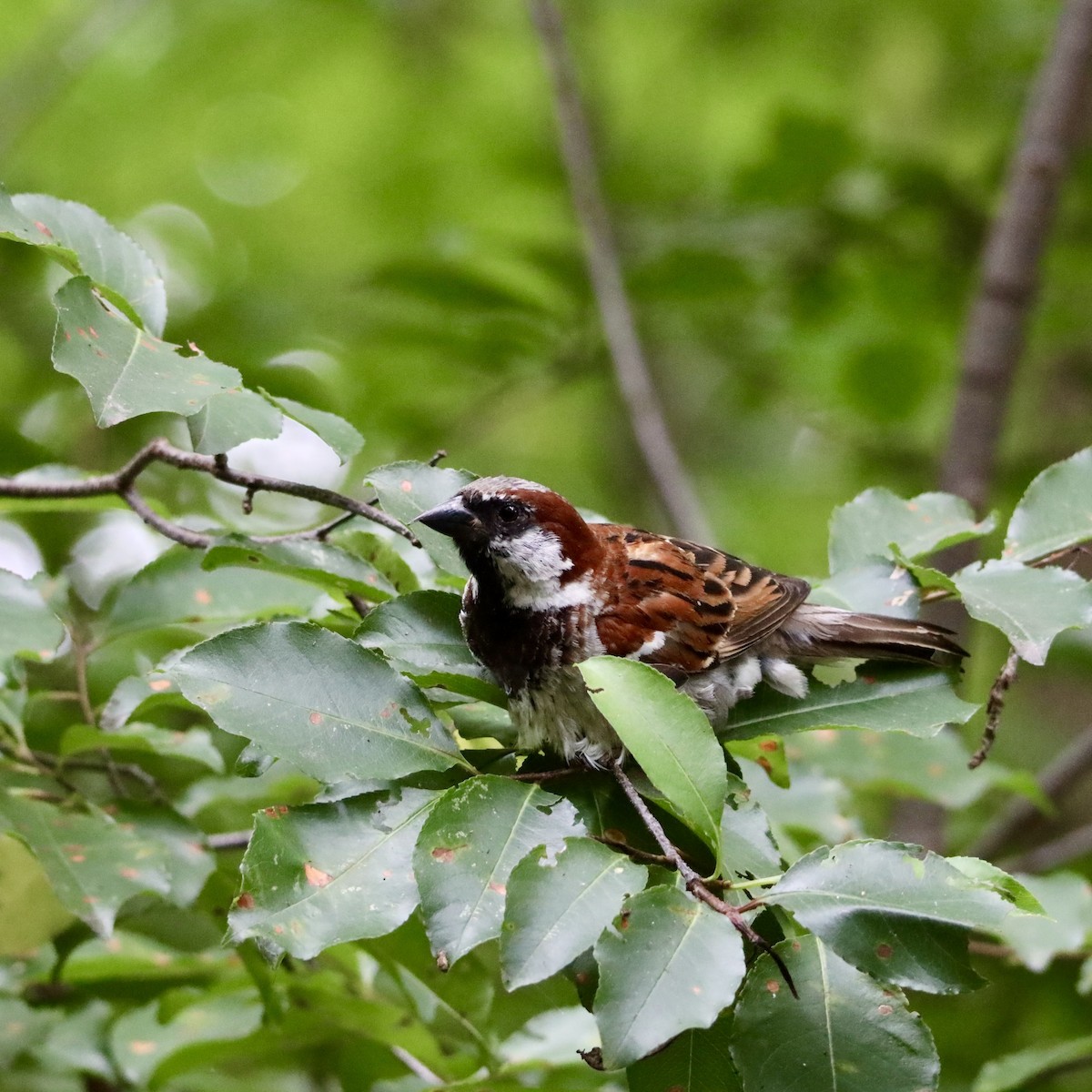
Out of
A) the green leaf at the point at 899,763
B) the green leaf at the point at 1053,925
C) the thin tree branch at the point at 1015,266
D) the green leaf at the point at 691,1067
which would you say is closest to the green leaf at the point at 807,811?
the green leaf at the point at 899,763

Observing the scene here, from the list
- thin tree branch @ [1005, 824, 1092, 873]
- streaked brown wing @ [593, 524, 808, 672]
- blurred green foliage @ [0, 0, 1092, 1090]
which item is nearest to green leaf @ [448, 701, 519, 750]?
streaked brown wing @ [593, 524, 808, 672]

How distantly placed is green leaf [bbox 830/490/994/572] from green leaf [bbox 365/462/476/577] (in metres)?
0.71

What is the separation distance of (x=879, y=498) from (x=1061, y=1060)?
130 cm

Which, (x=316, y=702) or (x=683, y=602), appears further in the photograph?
(x=683, y=602)

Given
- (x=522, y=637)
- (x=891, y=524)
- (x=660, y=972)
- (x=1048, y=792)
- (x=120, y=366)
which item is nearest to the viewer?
(x=660, y=972)

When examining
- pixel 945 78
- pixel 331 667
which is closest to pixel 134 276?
pixel 331 667

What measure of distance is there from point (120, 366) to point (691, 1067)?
1.18 meters

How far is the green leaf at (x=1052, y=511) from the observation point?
215cm

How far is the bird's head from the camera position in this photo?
7.56ft

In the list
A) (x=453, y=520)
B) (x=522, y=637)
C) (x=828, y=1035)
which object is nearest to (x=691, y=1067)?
(x=828, y=1035)

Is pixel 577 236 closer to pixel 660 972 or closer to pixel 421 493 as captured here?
pixel 421 493

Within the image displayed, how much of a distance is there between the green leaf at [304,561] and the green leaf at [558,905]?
684 mm

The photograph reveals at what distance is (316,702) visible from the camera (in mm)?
1717

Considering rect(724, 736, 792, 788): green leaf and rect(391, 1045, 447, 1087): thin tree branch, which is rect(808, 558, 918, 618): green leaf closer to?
rect(724, 736, 792, 788): green leaf
